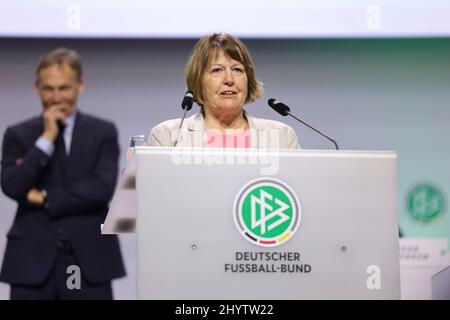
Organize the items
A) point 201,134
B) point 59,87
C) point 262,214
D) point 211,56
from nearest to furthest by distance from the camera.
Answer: point 262,214 → point 201,134 → point 211,56 → point 59,87

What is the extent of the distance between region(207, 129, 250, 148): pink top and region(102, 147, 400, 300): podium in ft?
2.07

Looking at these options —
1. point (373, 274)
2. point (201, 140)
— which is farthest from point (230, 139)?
point (373, 274)

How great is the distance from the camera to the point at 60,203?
3.82 metres

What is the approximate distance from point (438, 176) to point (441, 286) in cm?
144

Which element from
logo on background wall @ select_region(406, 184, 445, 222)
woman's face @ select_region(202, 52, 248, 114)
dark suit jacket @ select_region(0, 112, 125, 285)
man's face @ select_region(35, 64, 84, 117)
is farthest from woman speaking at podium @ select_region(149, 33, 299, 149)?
logo on background wall @ select_region(406, 184, 445, 222)

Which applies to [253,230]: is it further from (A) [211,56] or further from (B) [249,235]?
(A) [211,56]

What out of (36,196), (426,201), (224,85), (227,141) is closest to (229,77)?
(224,85)

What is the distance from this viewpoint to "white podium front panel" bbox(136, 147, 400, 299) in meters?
2.17

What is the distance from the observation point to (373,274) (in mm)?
2197

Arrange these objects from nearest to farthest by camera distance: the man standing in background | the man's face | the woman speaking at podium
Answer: the woman speaking at podium → the man standing in background → the man's face

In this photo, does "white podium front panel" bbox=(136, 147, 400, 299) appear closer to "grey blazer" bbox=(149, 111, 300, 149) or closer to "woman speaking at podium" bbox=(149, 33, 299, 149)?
"grey blazer" bbox=(149, 111, 300, 149)

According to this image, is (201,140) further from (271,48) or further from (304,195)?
(271,48)

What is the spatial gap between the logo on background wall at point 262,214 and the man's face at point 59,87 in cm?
201

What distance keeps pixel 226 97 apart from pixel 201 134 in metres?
0.19
